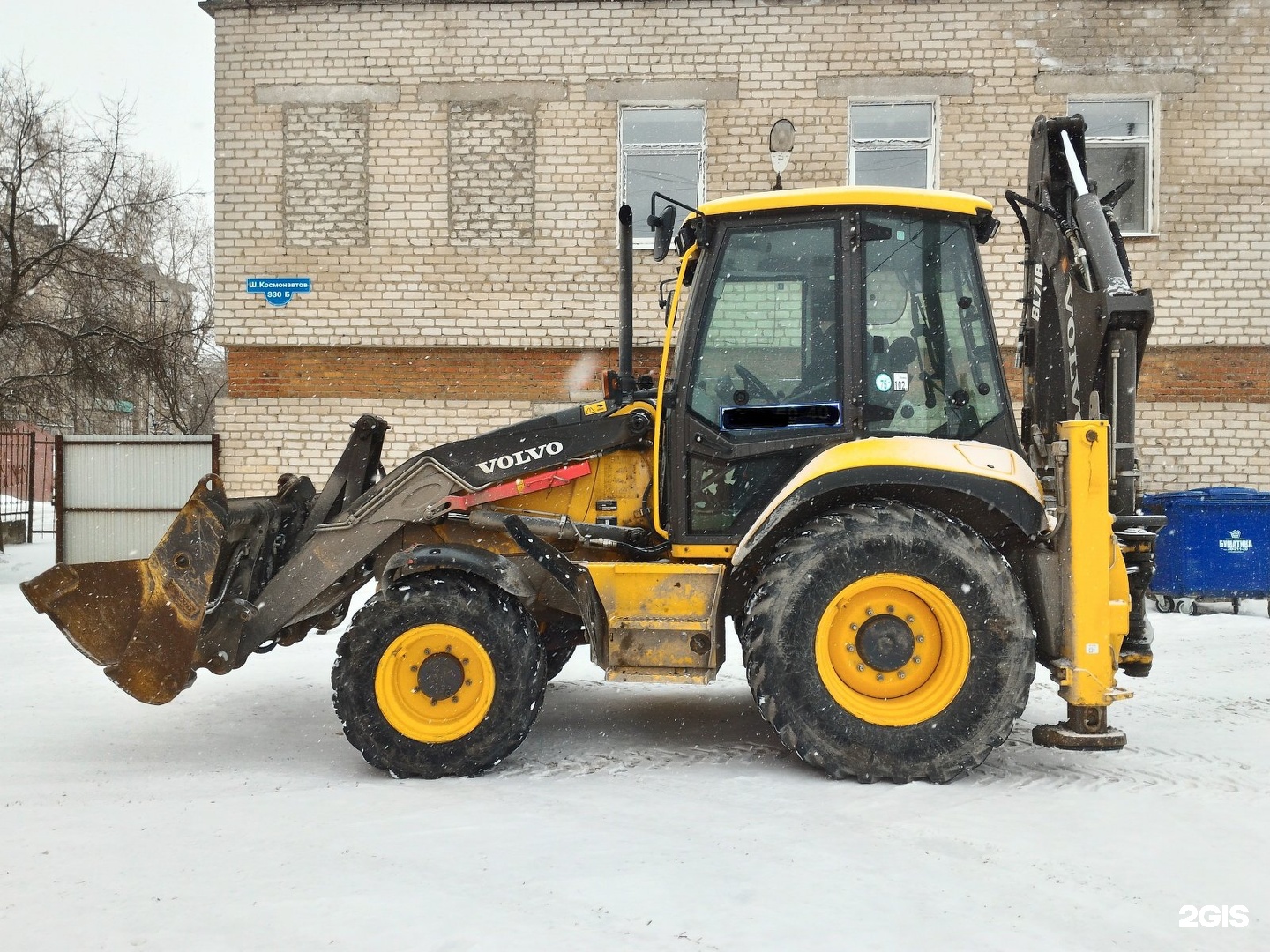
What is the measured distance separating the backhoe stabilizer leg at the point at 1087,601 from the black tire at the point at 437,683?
88.3 inches

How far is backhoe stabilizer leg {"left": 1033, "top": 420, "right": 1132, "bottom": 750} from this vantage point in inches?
169

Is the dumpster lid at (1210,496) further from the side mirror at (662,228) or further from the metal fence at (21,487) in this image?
the metal fence at (21,487)

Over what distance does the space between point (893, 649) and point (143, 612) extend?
10.8 ft

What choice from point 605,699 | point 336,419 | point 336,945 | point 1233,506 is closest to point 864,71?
point 1233,506

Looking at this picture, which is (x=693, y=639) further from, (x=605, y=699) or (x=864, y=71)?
(x=864, y=71)

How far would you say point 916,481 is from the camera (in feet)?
14.1

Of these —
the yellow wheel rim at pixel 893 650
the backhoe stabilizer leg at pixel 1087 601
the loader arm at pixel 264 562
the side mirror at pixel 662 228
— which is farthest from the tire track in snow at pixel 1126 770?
the side mirror at pixel 662 228

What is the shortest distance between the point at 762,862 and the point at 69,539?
11.8 m

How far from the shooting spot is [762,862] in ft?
11.1

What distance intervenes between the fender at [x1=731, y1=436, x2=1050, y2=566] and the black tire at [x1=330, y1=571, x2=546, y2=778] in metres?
1.09

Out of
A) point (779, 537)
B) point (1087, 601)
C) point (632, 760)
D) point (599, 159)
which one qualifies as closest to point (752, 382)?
point (779, 537)

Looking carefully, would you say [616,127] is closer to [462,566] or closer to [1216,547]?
[1216,547]

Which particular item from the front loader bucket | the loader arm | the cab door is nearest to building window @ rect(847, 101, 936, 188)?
the cab door

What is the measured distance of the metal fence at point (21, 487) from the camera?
16.4m
